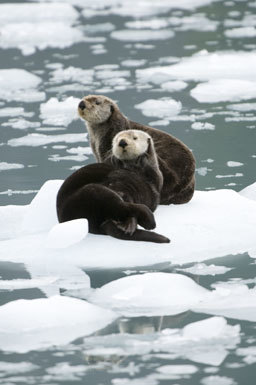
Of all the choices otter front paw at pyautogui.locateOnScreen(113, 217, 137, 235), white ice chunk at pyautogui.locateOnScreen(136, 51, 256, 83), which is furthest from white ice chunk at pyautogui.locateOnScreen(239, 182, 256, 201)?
white ice chunk at pyautogui.locateOnScreen(136, 51, 256, 83)

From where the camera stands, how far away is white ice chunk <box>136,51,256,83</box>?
9.58 m

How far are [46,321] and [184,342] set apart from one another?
59cm

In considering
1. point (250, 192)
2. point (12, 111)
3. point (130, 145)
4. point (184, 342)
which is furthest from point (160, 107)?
point (184, 342)

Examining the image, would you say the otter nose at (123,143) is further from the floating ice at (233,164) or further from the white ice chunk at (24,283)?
the floating ice at (233,164)

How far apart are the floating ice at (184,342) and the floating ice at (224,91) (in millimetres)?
5279

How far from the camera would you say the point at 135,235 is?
465cm

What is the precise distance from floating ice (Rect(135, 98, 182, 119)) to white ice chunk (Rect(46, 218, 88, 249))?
11.8ft

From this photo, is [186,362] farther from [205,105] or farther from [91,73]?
[91,73]

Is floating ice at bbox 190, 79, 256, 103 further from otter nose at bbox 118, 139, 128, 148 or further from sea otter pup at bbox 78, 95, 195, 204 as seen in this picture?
otter nose at bbox 118, 139, 128, 148

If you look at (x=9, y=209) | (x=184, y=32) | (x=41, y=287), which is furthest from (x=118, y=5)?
(x=41, y=287)

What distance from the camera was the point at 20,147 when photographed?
724 cm

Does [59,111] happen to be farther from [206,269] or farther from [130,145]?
[206,269]

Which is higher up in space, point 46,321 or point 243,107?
point 46,321

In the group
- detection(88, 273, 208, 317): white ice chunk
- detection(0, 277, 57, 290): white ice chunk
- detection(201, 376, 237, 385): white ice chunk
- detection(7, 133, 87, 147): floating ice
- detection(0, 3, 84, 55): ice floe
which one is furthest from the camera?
detection(0, 3, 84, 55): ice floe
